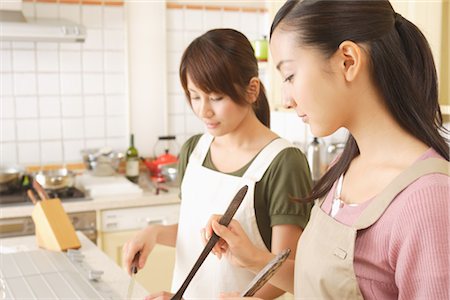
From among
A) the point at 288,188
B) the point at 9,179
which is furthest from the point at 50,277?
the point at 9,179

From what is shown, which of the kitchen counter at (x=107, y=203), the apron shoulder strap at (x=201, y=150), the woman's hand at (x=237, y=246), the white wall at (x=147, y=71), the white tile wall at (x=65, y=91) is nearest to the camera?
the woman's hand at (x=237, y=246)

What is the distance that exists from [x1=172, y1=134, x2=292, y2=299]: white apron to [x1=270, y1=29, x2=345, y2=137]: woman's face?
449 millimetres

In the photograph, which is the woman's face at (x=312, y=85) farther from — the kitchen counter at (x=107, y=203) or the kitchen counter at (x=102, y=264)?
the kitchen counter at (x=107, y=203)

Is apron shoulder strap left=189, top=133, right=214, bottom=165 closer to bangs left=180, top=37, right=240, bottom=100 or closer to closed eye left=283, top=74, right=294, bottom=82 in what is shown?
bangs left=180, top=37, right=240, bottom=100

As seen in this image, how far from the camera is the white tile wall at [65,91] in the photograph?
3.03 metres

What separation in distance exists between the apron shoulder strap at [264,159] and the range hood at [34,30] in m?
1.71

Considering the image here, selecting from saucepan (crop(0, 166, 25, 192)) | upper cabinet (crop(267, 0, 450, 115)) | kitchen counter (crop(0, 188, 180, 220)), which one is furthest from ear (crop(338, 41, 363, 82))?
saucepan (crop(0, 166, 25, 192))

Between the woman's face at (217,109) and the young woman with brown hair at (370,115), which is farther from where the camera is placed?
the woman's face at (217,109)

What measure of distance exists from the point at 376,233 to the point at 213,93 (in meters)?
0.63

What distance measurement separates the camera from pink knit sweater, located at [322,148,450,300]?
2.44 ft

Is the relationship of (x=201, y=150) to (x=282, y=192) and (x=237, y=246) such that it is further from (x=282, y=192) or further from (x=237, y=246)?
(x=237, y=246)

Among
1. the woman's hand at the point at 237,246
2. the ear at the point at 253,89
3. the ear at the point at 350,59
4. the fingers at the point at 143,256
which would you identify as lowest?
the fingers at the point at 143,256

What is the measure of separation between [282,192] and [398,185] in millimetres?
486

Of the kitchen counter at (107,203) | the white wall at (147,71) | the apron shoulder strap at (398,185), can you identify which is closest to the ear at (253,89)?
the apron shoulder strap at (398,185)
